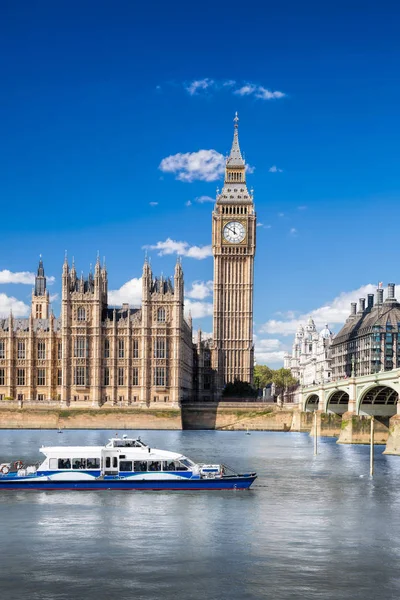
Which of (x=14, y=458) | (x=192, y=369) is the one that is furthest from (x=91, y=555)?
(x=192, y=369)

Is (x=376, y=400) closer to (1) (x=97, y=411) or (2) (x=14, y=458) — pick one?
(2) (x=14, y=458)

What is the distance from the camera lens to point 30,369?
174375 mm

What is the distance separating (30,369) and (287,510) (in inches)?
4921

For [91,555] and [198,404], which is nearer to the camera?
[91,555]

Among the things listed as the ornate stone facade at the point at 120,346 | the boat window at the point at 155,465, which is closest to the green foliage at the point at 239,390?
the ornate stone facade at the point at 120,346

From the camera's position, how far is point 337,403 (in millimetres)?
140375

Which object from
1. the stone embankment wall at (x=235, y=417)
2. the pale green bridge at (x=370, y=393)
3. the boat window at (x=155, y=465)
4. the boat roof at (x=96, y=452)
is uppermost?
the pale green bridge at (x=370, y=393)

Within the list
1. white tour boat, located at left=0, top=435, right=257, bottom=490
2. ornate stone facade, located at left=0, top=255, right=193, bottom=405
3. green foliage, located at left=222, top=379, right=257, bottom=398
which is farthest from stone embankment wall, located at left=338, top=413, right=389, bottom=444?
green foliage, located at left=222, top=379, right=257, bottom=398

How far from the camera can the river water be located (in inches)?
1400

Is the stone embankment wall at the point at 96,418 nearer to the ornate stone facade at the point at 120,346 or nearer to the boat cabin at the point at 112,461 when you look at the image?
the ornate stone facade at the point at 120,346

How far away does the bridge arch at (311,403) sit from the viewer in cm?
15912

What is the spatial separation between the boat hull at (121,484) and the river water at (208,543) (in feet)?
2.82

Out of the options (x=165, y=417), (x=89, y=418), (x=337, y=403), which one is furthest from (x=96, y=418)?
(x=337, y=403)

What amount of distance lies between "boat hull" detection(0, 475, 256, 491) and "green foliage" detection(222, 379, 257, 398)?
127113 mm
